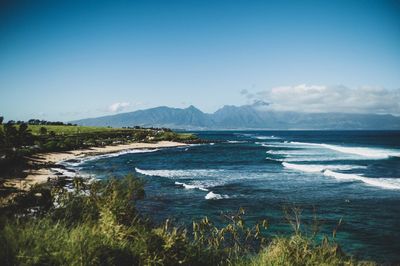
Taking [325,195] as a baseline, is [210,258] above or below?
above

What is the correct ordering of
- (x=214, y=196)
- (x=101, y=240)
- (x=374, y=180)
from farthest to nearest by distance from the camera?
1. (x=374, y=180)
2. (x=214, y=196)
3. (x=101, y=240)

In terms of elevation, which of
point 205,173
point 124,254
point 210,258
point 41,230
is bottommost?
point 205,173

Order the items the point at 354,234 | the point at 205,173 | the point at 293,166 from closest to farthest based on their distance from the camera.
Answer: the point at 354,234 → the point at 205,173 → the point at 293,166

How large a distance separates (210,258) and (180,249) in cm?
97

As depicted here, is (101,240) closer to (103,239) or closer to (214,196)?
(103,239)

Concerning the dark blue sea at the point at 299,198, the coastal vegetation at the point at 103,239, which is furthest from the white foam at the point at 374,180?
the coastal vegetation at the point at 103,239

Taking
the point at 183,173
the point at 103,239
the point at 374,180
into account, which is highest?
the point at 103,239

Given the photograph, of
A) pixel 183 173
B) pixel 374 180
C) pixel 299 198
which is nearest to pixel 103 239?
pixel 299 198

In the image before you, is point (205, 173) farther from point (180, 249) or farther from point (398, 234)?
point (180, 249)

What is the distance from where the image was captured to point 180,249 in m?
8.24

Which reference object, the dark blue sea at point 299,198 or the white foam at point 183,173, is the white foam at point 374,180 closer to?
the dark blue sea at point 299,198

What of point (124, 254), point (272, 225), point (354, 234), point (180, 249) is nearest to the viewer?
point (124, 254)

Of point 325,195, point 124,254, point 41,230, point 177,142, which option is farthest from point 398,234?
point 177,142

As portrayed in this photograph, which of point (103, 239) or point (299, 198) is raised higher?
point (103, 239)
